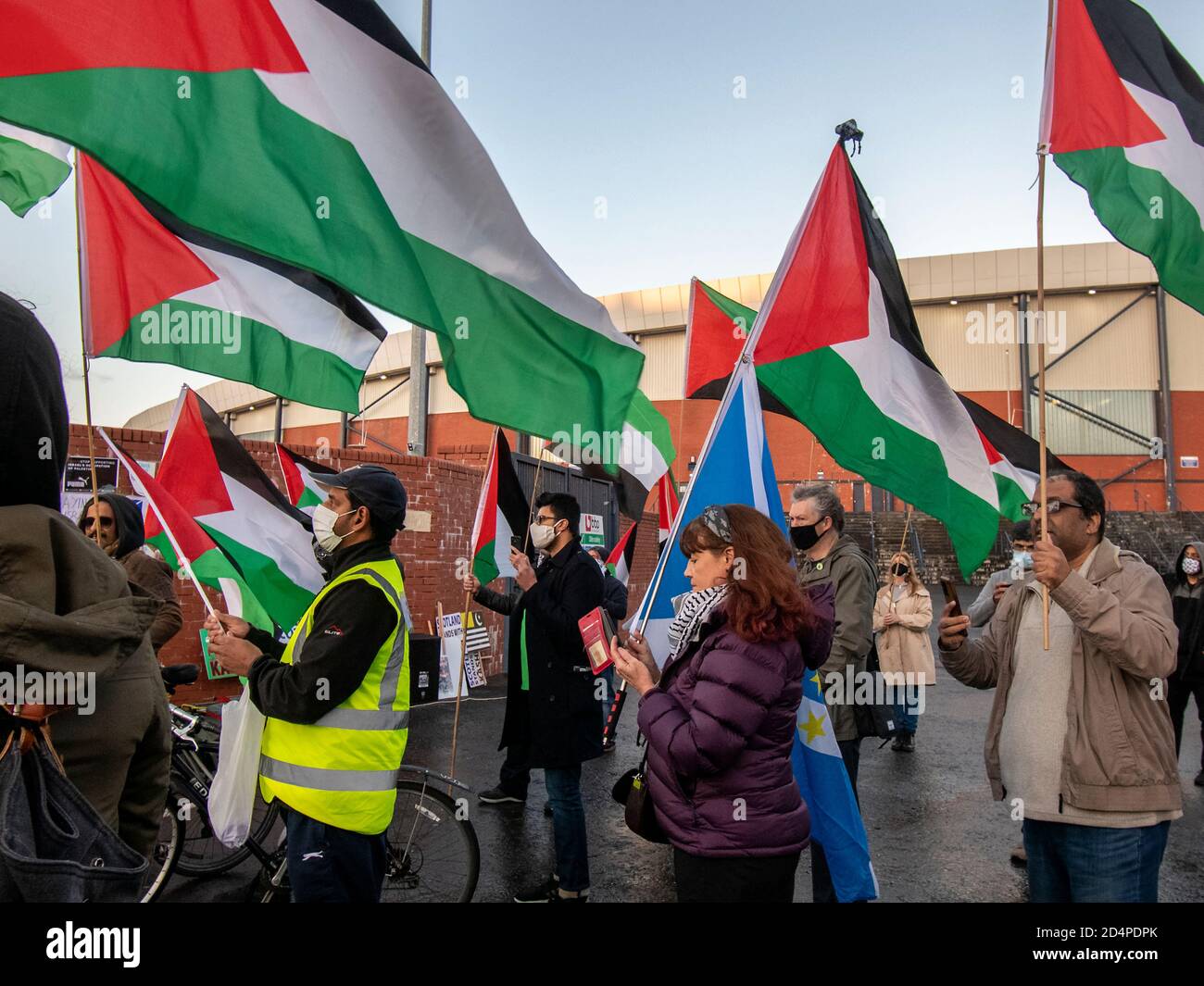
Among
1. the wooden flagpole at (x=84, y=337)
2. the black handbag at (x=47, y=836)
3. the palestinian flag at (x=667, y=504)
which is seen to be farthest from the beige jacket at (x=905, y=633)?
the black handbag at (x=47, y=836)

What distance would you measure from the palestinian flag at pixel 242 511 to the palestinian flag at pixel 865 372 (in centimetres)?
267

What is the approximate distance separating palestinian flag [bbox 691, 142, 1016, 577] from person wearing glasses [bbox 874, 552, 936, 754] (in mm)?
2814

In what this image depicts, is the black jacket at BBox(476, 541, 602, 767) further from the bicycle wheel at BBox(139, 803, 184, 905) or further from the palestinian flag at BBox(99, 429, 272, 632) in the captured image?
the bicycle wheel at BBox(139, 803, 184, 905)

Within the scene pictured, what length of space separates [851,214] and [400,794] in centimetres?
379

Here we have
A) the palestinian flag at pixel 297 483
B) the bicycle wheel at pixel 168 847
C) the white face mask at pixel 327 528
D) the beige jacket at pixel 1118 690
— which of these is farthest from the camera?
the palestinian flag at pixel 297 483

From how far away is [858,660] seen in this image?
4.53m

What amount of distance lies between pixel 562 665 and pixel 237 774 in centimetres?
198

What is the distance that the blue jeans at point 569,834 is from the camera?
4.28 m

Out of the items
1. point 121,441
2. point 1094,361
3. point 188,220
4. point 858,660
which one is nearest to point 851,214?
point 858,660

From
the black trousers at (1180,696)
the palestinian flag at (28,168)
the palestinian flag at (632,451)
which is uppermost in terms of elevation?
the palestinian flag at (28,168)

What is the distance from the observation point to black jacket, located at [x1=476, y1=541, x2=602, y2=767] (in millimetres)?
4438

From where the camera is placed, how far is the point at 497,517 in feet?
21.1

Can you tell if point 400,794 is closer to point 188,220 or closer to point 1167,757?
point 188,220

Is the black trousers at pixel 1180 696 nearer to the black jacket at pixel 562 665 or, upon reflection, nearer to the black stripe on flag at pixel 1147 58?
the black stripe on flag at pixel 1147 58
